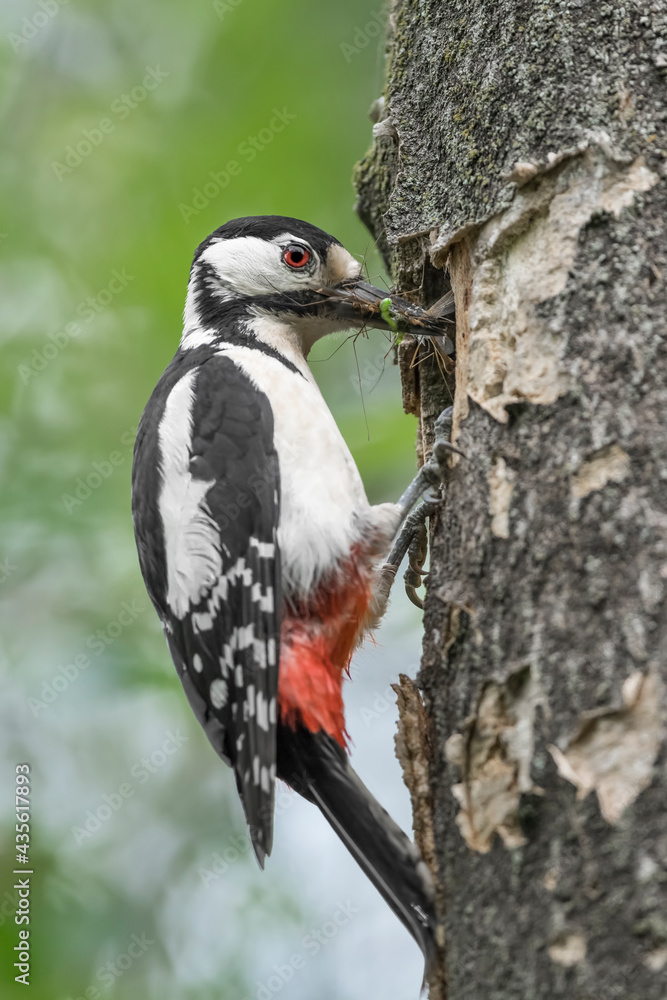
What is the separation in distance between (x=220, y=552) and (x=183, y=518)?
16cm

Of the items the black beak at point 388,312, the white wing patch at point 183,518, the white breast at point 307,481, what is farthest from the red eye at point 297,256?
the white wing patch at point 183,518

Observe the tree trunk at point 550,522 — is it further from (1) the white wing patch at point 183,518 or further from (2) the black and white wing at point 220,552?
(1) the white wing patch at point 183,518

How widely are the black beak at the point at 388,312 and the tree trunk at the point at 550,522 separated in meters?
0.27

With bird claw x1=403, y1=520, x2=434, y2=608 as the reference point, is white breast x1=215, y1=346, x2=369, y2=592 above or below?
above

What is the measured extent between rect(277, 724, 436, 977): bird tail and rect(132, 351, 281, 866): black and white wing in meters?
0.12

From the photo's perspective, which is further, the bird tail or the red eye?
the red eye

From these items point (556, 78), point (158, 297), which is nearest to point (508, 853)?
point (556, 78)

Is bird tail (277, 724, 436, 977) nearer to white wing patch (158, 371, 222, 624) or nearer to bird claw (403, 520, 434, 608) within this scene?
white wing patch (158, 371, 222, 624)

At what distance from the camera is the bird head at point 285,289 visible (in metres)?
2.85

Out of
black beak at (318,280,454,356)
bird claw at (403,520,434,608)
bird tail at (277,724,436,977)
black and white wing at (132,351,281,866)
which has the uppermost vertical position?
black beak at (318,280,454,356)

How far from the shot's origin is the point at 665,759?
1.35 meters

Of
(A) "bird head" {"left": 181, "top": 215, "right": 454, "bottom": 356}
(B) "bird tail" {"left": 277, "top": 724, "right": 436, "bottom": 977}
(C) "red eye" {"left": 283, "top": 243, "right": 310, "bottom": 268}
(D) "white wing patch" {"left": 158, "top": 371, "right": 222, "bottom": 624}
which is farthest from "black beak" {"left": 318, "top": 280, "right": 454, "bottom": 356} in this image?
(B) "bird tail" {"left": 277, "top": 724, "right": 436, "bottom": 977}

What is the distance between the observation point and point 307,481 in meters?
2.44

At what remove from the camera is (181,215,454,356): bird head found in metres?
2.85
